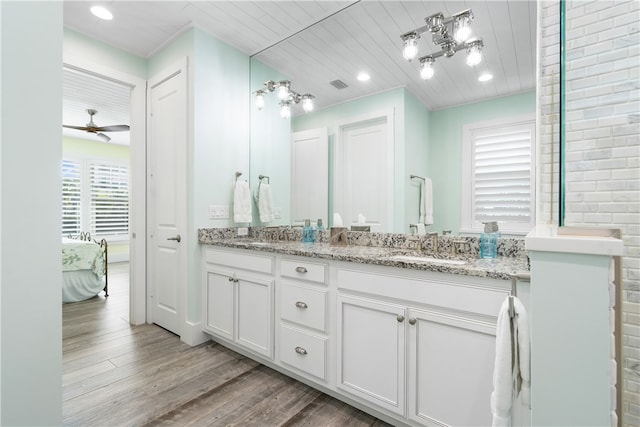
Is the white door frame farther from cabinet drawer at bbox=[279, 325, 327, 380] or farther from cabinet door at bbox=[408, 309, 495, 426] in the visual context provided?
cabinet door at bbox=[408, 309, 495, 426]

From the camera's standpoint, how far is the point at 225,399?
1766mm

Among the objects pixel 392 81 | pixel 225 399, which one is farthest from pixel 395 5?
pixel 225 399

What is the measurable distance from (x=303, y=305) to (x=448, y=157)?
1279 millimetres

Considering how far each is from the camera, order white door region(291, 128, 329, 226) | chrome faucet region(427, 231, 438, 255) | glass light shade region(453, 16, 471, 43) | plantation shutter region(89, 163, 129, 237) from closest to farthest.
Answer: glass light shade region(453, 16, 471, 43) → chrome faucet region(427, 231, 438, 255) → white door region(291, 128, 329, 226) → plantation shutter region(89, 163, 129, 237)

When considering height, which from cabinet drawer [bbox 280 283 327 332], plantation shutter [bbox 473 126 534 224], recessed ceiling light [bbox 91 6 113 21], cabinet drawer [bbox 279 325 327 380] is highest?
recessed ceiling light [bbox 91 6 113 21]

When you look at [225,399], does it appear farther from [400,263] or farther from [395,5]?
[395,5]

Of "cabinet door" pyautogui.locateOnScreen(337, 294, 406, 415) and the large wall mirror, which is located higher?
the large wall mirror

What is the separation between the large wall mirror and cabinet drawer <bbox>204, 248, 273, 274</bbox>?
25.2 inches

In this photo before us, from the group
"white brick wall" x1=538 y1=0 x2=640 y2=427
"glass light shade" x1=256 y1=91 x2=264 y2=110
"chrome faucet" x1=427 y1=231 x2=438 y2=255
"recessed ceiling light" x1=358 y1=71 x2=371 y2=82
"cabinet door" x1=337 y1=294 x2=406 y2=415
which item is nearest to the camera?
"white brick wall" x1=538 y1=0 x2=640 y2=427

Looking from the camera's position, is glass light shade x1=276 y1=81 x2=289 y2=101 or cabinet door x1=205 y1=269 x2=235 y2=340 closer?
cabinet door x1=205 y1=269 x2=235 y2=340

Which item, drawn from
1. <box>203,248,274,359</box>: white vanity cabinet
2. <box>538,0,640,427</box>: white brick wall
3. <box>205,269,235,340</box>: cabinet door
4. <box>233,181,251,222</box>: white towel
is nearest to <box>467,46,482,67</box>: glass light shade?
<box>538,0,640,427</box>: white brick wall

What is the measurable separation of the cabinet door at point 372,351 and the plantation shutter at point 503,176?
817 millimetres

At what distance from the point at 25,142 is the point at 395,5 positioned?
2145mm

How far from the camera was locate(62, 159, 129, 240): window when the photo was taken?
5.99 metres
